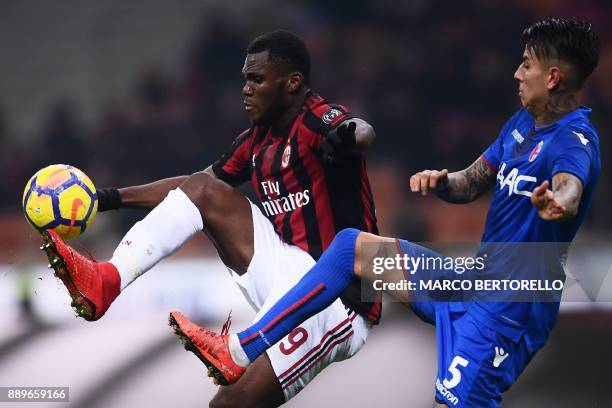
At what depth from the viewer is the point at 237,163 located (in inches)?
169

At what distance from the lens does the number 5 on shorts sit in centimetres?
335

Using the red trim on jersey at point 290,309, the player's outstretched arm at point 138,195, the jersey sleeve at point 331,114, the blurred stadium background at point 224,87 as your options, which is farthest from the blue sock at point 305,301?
the blurred stadium background at point 224,87

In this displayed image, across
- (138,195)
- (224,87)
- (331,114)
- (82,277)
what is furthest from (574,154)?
(224,87)

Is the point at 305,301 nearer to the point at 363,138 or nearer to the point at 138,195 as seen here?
the point at 363,138

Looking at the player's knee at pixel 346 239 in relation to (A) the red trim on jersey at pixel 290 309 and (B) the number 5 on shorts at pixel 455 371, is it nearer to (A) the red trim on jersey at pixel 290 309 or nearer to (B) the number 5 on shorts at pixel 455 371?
(A) the red trim on jersey at pixel 290 309

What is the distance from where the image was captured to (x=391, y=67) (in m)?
9.91

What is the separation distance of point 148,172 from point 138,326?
4.34 m

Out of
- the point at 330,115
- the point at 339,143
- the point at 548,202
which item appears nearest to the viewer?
the point at 548,202

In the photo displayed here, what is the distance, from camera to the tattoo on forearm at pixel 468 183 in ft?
12.4

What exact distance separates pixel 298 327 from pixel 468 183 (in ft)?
3.01

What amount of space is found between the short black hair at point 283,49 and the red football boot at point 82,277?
119cm

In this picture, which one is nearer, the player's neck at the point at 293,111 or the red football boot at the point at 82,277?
the red football boot at the point at 82,277

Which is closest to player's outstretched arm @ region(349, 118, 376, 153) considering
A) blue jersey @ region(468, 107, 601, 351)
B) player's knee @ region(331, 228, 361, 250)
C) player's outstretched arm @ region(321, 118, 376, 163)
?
player's outstretched arm @ region(321, 118, 376, 163)

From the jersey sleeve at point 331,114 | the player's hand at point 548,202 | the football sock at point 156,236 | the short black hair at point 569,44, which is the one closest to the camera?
the player's hand at point 548,202
